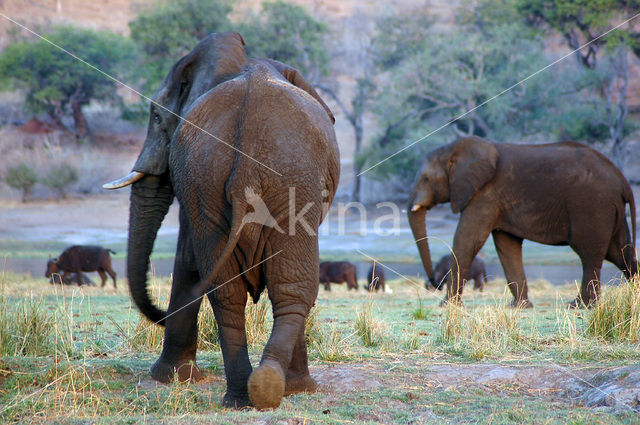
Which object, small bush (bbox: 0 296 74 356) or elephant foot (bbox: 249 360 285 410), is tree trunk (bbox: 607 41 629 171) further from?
elephant foot (bbox: 249 360 285 410)

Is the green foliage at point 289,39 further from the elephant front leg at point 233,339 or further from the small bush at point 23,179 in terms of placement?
the elephant front leg at point 233,339

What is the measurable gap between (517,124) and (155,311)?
111 feet

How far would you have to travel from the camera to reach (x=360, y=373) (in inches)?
228

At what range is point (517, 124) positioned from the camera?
38.1m

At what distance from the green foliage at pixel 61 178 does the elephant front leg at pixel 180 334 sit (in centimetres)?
3172

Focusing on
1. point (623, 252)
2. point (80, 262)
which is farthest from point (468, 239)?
point (80, 262)

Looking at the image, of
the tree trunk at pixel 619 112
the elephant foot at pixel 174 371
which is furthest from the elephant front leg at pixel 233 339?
the tree trunk at pixel 619 112

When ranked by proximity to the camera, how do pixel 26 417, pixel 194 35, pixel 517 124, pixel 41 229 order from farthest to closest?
1. pixel 194 35
2. pixel 517 124
3. pixel 41 229
4. pixel 26 417

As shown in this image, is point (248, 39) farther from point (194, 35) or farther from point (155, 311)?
point (155, 311)

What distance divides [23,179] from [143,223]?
31.6 metres

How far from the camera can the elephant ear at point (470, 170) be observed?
1233 cm

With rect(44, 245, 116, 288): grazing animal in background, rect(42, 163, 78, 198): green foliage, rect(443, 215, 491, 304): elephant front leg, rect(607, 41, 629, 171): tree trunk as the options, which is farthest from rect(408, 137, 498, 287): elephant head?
rect(42, 163, 78, 198): green foliage

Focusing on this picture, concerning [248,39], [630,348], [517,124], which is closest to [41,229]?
[248,39]

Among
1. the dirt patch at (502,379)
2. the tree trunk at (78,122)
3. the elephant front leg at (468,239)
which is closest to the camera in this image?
the dirt patch at (502,379)
